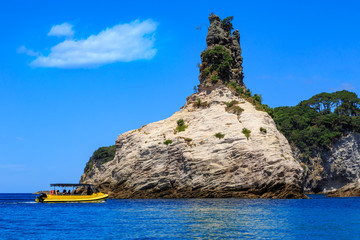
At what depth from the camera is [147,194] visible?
67312 mm

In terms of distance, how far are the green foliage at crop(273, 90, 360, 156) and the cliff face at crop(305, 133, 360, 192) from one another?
6.83ft

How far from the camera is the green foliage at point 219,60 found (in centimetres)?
7861

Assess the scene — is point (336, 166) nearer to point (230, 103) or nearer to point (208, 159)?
point (230, 103)

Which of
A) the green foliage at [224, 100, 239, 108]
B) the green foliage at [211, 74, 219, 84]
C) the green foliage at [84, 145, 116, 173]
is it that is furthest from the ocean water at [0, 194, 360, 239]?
the green foliage at [84, 145, 116, 173]

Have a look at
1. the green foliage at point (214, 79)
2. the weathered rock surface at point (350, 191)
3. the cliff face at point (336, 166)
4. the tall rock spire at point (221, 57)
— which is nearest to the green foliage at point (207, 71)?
the tall rock spire at point (221, 57)

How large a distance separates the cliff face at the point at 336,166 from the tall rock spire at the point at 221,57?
41829mm

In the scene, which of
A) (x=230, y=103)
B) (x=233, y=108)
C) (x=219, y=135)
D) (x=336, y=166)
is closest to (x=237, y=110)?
(x=233, y=108)

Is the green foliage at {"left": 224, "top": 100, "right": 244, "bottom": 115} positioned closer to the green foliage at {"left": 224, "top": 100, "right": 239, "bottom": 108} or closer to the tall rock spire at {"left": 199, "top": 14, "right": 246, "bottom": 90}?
the green foliage at {"left": 224, "top": 100, "right": 239, "bottom": 108}

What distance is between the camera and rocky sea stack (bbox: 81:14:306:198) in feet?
200

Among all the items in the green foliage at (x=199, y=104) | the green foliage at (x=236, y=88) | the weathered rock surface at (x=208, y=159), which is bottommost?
the weathered rock surface at (x=208, y=159)

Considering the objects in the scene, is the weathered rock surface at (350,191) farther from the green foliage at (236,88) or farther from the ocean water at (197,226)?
the ocean water at (197,226)

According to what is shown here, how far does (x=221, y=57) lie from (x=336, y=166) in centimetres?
5095

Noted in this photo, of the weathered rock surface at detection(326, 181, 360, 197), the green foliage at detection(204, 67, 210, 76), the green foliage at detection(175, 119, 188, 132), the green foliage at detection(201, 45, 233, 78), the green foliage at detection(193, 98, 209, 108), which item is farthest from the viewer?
the weathered rock surface at detection(326, 181, 360, 197)

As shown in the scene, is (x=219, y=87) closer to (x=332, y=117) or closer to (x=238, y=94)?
(x=238, y=94)
